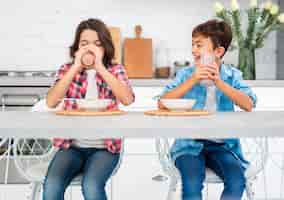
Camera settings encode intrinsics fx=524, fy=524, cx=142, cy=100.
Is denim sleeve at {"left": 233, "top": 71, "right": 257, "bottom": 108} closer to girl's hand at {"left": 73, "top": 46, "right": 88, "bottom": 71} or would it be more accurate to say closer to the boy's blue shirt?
the boy's blue shirt

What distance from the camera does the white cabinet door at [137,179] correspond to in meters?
2.97

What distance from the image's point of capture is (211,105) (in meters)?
1.95

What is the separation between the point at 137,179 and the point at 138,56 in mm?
876

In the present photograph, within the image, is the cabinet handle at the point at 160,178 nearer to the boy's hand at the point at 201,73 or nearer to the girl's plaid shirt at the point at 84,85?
the girl's plaid shirt at the point at 84,85

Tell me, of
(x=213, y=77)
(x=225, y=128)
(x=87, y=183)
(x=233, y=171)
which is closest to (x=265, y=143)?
(x=233, y=171)

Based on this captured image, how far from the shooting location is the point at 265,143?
206cm

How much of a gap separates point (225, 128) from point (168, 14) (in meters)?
2.47

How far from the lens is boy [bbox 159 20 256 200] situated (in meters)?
1.73

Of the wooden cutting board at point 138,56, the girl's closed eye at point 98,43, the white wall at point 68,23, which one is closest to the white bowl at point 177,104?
the girl's closed eye at point 98,43

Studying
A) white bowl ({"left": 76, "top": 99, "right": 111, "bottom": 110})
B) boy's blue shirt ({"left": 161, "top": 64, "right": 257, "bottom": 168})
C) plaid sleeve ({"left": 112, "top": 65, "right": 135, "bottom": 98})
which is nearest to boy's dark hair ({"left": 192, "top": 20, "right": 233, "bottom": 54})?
boy's blue shirt ({"left": 161, "top": 64, "right": 257, "bottom": 168})

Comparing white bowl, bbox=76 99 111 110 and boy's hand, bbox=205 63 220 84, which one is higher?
boy's hand, bbox=205 63 220 84

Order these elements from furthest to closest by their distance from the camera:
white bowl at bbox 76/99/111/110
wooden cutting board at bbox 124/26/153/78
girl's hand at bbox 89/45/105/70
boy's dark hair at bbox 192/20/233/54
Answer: wooden cutting board at bbox 124/26/153/78, boy's dark hair at bbox 192/20/233/54, girl's hand at bbox 89/45/105/70, white bowl at bbox 76/99/111/110

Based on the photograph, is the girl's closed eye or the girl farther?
the girl's closed eye

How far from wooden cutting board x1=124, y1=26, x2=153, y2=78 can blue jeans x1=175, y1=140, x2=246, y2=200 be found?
1621mm
